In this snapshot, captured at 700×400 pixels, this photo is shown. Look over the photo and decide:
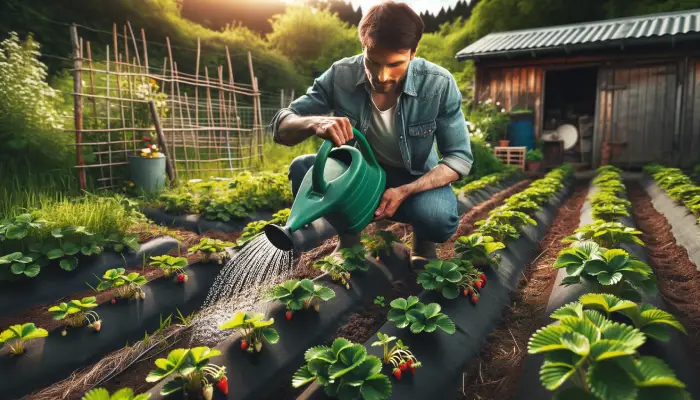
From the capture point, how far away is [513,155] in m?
9.05

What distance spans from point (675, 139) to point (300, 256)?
27.7 feet

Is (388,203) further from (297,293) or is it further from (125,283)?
(125,283)

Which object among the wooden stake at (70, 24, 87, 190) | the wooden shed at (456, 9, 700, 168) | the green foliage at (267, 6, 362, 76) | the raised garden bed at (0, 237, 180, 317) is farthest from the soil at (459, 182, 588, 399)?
the green foliage at (267, 6, 362, 76)

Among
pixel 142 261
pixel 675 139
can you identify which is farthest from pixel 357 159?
pixel 675 139

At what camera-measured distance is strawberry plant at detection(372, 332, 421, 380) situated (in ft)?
5.14

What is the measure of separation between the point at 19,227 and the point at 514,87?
9454mm

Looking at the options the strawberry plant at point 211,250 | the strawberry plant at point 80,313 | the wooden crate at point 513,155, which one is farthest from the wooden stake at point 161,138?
the wooden crate at point 513,155

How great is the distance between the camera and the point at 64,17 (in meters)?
9.63

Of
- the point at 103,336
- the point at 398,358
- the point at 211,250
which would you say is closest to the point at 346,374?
the point at 398,358

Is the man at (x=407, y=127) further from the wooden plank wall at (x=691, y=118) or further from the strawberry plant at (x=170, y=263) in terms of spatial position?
the wooden plank wall at (x=691, y=118)

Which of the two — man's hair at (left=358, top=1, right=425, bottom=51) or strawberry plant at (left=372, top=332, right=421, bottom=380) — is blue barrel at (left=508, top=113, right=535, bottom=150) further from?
strawberry plant at (left=372, top=332, right=421, bottom=380)

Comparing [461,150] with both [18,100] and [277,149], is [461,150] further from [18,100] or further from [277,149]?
[277,149]

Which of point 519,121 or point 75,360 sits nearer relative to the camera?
point 75,360

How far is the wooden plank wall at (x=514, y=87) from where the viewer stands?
9555 millimetres
